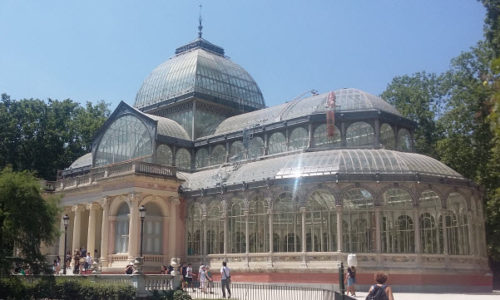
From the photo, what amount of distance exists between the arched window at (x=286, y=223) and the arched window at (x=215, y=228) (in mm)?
4839

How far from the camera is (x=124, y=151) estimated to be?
4562 cm

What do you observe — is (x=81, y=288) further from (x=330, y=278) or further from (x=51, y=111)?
(x=51, y=111)

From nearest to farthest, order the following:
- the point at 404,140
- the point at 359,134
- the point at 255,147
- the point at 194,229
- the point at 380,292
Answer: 1. the point at 380,292
2. the point at 359,134
3. the point at 404,140
4. the point at 194,229
5. the point at 255,147

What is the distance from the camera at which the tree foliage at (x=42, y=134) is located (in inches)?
2406

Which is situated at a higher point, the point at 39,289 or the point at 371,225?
the point at 371,225

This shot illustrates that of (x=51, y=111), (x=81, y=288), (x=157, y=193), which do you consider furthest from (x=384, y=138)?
(x=51, y=111)

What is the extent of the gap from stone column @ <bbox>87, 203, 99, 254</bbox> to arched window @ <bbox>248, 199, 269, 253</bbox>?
13456mm

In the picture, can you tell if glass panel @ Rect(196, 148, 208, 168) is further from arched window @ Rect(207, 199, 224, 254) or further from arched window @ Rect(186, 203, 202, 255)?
arched window @ Rect(207, 199, 224, 254)

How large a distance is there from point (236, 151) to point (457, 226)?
58.1 feet

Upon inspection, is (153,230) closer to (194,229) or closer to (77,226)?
(194,229)

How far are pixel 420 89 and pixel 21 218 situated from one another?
139 ft

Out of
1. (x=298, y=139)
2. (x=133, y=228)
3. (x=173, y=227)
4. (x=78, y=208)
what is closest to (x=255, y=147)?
(x=298, y=139)

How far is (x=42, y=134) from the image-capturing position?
63.0m

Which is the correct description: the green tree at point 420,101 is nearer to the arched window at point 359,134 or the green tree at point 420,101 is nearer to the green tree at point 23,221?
the arched window at point 359,134
